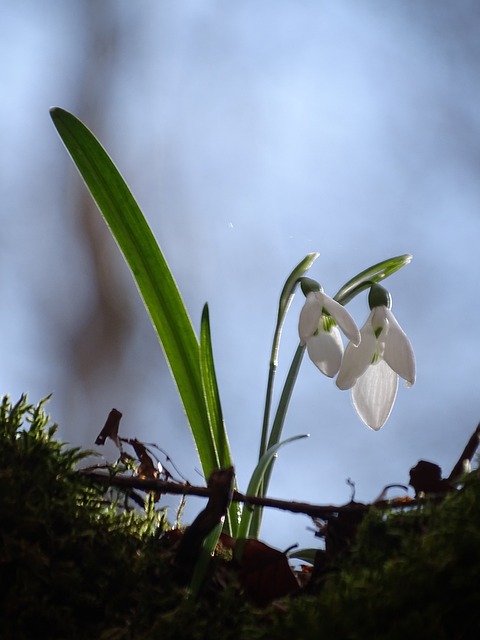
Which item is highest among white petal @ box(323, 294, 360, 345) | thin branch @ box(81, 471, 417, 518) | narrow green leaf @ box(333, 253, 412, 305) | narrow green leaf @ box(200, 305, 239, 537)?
narrow green leaf @ box(333, 253, 412, 305)

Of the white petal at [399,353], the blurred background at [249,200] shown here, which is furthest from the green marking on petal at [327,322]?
the blurred background at [249,200]

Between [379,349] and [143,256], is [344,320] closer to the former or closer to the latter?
[379,349]

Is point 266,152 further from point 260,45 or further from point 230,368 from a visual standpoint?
point 230,368

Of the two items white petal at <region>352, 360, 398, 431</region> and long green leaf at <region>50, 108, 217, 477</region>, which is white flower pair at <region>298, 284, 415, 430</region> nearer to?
white petal at <region>352, 360, 398, 431</region>

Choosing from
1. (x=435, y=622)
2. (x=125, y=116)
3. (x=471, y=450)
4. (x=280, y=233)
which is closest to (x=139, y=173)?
(x=125, y=116)

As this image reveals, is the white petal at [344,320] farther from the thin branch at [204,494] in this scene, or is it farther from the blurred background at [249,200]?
the blurred background at [249,200]

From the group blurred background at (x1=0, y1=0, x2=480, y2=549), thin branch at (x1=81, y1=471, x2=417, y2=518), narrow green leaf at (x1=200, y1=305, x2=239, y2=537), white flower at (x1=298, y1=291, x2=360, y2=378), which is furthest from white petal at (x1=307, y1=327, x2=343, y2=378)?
blurred background at (x1=0, y1=0, x2=480, y2=549)

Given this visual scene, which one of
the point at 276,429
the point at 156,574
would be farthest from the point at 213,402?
the point at 156,574

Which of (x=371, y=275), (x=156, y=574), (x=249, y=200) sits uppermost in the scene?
(x=249, y=200)
